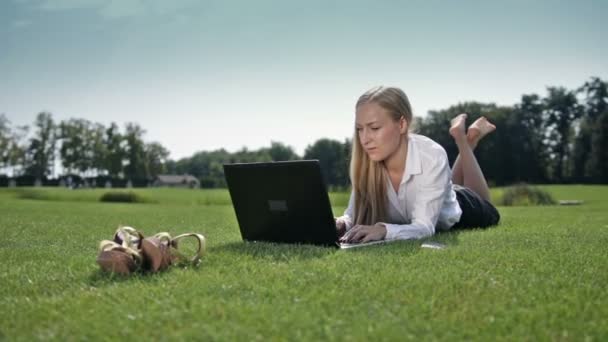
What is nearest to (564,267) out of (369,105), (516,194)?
(369,105)

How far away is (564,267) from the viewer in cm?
322

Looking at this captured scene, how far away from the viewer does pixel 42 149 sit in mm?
83375

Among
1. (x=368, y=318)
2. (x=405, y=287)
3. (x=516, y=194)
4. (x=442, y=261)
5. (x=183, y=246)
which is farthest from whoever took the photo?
(x=516, y=194)

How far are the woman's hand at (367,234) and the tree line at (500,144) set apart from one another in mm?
60051

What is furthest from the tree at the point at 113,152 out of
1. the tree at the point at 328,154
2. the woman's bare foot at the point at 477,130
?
the woman's bare foot at the point at 477,130

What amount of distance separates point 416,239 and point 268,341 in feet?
9.46

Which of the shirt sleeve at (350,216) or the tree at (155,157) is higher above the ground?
the tree at (155,157)

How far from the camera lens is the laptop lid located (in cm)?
386

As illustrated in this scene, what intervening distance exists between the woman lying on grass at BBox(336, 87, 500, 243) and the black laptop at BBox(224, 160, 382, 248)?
490 mm

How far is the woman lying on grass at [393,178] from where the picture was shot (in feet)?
15.3

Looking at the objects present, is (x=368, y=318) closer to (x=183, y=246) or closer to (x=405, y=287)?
(x=405, y=287)

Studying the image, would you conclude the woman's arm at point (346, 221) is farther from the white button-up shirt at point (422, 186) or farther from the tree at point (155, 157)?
the tree at point (155, 157)

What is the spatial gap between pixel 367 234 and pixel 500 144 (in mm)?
67349

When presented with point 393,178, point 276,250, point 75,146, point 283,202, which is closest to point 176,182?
point 75,146
